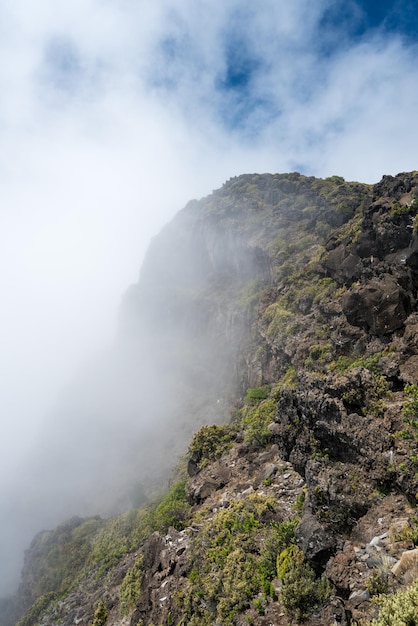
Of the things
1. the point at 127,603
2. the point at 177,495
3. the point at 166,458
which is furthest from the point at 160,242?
the point at 127,603

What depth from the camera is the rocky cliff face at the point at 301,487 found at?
9039 mm

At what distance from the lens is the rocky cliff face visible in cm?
904

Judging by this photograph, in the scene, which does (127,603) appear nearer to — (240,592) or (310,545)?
(240,592)

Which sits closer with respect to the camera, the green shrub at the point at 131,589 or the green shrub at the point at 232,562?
the green shrub at the point at 232,562

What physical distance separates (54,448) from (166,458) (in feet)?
130

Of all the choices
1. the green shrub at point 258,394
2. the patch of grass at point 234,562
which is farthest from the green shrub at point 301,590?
the green shrub at point 258,394

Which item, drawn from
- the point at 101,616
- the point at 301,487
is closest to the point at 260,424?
the point at 301,487

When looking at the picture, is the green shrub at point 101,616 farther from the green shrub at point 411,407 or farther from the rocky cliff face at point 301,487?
the green shrub at point 411,407

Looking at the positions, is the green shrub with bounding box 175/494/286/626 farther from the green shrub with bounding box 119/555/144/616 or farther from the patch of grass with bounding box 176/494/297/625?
the green shrub with bounding box 119/555/144/616

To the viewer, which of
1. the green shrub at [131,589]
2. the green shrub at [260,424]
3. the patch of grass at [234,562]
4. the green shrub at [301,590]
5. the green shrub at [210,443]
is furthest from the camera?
the green shrub at [210,443]

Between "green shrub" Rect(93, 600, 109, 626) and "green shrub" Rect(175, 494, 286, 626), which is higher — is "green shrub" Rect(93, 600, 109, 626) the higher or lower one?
the lower one

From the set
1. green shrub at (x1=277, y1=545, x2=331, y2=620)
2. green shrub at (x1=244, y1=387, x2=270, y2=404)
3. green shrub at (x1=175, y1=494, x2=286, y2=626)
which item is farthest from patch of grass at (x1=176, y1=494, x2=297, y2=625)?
green shrub at (x1=244, y1=387, x2=270, y2=404)

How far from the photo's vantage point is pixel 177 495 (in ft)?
83.0

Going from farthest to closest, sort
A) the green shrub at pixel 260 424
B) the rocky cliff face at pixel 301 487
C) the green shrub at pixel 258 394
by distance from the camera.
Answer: the green shrub at pixel 258 394 → the green shrub at pixel 260 424 → the rocky cliff face at pixel 301 487
